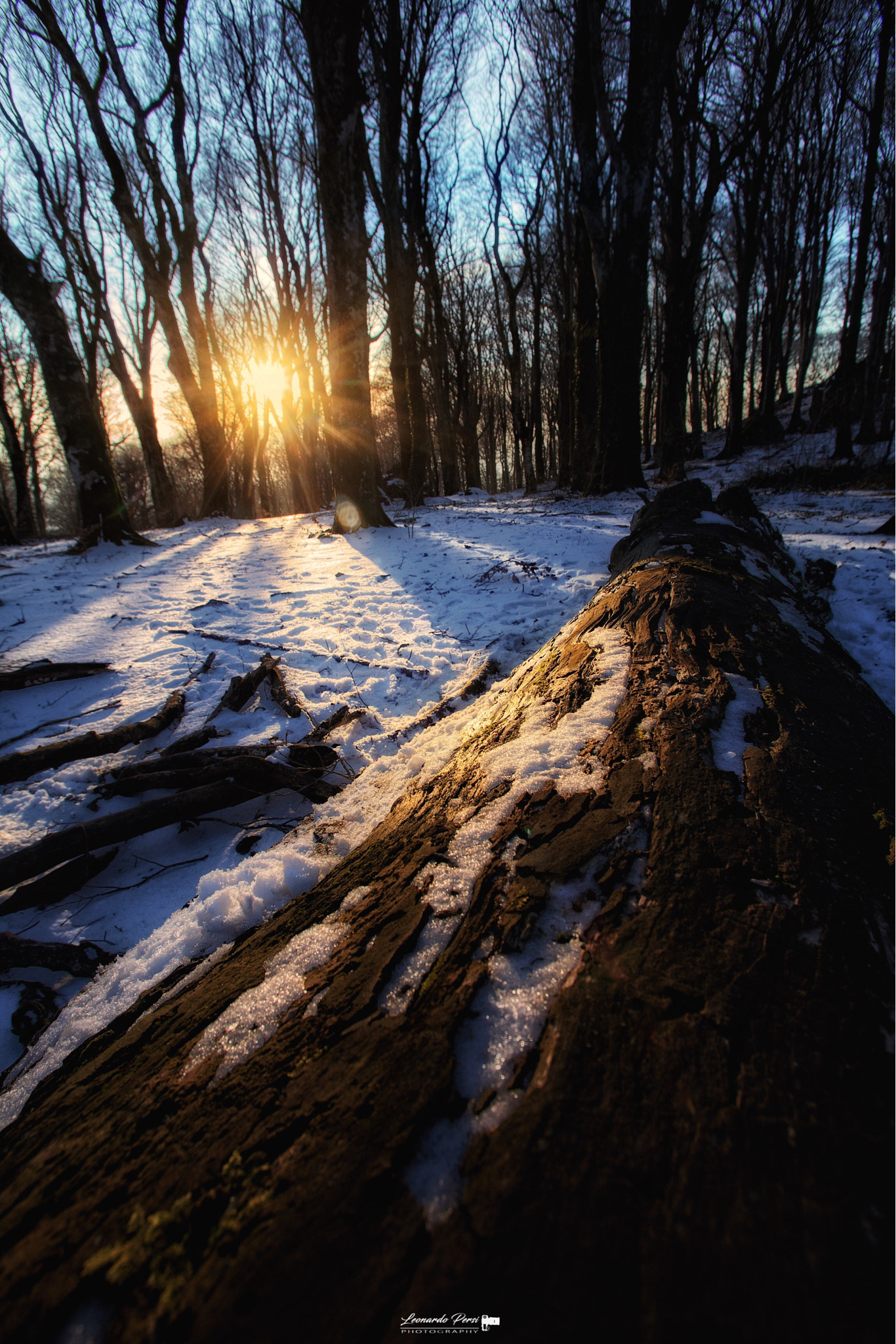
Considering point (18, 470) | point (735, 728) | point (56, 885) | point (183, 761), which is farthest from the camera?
point (18, 470)

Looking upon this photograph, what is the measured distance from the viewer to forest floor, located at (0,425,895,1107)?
1393 millimetres

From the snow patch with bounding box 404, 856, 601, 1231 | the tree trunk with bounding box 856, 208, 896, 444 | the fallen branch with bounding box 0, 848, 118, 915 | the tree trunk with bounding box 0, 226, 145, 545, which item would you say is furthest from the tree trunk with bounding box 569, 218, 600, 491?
the snow patch with bounding box 404, 856, 601, 1231

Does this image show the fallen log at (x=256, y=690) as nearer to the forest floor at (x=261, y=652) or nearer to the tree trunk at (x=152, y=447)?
the forest floor at (x=261, y=652)

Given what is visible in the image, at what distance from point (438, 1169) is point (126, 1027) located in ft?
2.63

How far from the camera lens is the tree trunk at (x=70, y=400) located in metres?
5.31

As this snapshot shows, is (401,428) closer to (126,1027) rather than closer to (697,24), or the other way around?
(697,24)

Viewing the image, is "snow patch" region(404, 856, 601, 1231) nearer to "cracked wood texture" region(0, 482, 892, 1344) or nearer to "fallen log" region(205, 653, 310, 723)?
"cracked wood texture" region(0, 482, 892, 1344)

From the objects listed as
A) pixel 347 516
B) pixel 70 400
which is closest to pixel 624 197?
Answer: pixel 347 516

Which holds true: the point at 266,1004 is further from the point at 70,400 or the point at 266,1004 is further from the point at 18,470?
the point at 18,470

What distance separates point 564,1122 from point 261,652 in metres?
2.88

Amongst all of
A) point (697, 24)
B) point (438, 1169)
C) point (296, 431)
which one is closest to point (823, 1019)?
point (438, 1169)

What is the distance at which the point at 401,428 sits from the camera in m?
10.0

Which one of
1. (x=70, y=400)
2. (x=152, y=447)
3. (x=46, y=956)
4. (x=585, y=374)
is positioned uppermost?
(x=585, y=374)

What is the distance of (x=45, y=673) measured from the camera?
8.55ft
